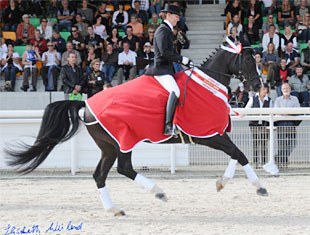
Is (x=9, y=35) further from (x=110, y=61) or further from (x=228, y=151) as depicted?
(x=228, y=151)

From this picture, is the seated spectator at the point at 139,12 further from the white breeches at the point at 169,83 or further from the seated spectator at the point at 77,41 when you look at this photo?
the white breeches at the point at 169,83

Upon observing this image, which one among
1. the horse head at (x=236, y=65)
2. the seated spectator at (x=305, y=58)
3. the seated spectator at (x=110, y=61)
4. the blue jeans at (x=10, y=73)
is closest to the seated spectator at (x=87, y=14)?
the seated spectator at (x=110, y=61)

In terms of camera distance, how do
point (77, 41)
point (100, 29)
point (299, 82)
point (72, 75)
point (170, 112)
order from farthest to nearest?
point (100, 29) → point (77, 41) → point (299, 82) → point (72, 75) → point (170, 112)

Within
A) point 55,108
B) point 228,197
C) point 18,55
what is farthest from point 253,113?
point 18,55

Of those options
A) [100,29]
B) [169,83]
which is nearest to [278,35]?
[100,29]

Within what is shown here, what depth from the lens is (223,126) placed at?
8.41m

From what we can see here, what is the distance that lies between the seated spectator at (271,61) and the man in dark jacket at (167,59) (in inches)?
291

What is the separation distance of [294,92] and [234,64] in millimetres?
6834

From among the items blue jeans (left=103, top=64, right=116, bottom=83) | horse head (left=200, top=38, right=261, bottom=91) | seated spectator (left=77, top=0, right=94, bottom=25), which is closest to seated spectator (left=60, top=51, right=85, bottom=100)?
blue jeans (left=103, top=64, right=116, bottom=83)

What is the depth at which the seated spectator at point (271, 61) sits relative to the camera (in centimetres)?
1566

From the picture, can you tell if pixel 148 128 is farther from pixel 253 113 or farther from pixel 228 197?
pixel 253 113

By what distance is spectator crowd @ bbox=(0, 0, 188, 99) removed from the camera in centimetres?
1580

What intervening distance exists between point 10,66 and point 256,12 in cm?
583

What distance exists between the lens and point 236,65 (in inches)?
341
